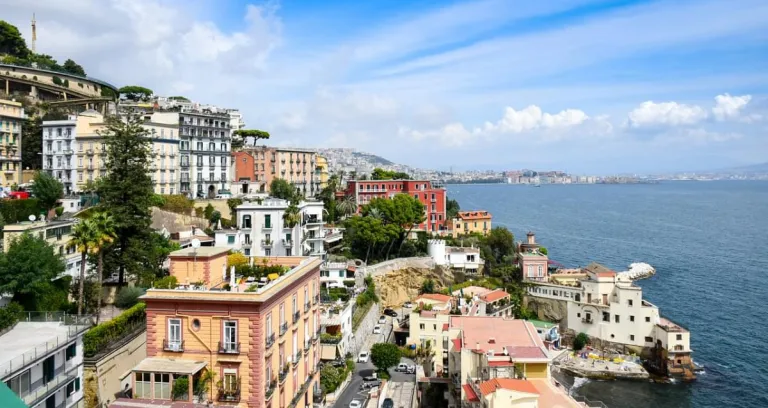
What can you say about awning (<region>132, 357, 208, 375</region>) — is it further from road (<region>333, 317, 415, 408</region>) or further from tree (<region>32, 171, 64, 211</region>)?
tree (<region>32, 171, 64, 211</region>)

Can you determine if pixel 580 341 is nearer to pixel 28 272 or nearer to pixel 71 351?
pixel 71 351

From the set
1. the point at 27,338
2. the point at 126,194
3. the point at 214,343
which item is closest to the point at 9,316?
the point at 27,338

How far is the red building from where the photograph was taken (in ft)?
265

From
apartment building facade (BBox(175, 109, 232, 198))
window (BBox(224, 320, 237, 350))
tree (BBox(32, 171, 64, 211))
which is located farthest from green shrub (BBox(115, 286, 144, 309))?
apartment building facade (BBox(175, 109, 232, 198))

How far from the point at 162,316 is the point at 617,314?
45.9m

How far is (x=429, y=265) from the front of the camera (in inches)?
2537

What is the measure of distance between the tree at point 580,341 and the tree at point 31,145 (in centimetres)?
5818

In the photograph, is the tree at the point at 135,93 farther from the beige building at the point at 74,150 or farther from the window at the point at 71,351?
the window at the point at 71,351

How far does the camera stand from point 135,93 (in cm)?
9094

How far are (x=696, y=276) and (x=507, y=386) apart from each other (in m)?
69.0

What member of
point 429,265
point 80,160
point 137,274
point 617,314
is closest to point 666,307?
point 617,314

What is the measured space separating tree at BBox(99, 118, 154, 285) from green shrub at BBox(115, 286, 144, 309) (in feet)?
6.49

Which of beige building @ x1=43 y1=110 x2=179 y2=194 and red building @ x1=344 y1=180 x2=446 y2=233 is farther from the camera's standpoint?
red building @ x1=344 y1=180 x2=446 y2=233

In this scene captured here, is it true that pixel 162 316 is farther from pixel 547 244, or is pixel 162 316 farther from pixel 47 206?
pixel 547 244
